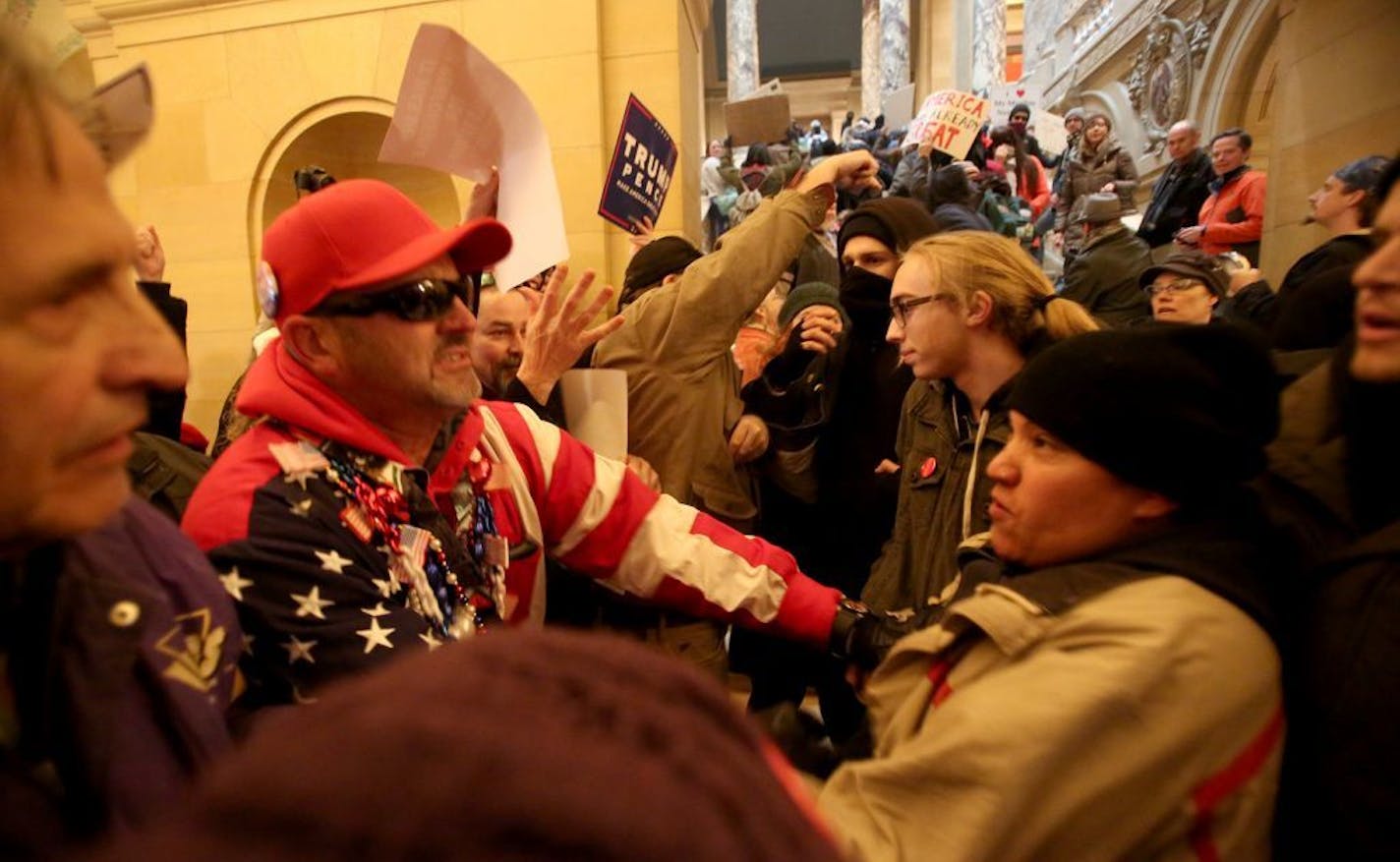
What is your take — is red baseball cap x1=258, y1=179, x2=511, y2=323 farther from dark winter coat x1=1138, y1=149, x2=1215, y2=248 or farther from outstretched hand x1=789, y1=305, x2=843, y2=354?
dark winter coat x1=1138, y1=149, x2=1215, y2=248

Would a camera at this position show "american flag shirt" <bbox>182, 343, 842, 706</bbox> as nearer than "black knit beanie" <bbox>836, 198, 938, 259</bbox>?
Yes

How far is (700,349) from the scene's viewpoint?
8.20ft

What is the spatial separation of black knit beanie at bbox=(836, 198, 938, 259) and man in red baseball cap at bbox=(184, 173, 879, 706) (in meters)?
1.60

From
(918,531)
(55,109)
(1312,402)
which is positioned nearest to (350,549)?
(55,109)

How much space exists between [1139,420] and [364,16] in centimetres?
545

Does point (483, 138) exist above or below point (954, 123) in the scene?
below

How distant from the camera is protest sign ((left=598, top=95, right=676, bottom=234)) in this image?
10.7 ft

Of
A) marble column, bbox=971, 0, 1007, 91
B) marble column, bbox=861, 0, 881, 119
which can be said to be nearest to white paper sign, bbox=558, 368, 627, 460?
marble column, bbox=971, 0, 1007, 91

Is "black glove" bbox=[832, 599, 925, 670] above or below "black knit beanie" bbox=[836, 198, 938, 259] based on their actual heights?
below

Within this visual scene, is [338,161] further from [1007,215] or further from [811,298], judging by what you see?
[1007,215]

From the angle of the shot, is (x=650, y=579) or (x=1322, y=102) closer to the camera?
(x=650, y=579)

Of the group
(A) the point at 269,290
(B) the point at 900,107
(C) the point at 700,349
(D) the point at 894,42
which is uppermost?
(D) the point at 894,42

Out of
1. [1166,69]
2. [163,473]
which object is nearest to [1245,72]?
[1166,69]

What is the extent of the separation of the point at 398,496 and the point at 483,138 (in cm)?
128
